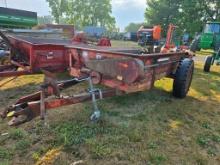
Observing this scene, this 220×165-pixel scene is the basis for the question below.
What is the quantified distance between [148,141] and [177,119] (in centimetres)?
103

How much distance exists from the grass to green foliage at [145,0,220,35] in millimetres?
33142

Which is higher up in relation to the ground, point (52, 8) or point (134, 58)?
point (52, 8)

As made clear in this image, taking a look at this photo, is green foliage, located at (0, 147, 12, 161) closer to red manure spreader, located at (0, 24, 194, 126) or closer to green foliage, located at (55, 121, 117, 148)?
red manure spreader, located at (0, 24, 194, 126)

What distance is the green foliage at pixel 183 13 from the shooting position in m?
36.1

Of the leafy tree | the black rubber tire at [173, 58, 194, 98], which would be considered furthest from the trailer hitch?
the leafy tree

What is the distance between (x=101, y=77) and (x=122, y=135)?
1052 millimetres

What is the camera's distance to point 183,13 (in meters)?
37.3

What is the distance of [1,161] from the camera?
9.03ft

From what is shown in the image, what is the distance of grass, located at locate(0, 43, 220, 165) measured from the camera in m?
2.89

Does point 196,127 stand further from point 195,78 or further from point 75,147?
point 195,78

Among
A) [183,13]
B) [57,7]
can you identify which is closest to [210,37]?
[183,13]

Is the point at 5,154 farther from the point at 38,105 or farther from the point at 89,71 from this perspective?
the point at 89,71

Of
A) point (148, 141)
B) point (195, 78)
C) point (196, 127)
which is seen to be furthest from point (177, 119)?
point (195, 78)

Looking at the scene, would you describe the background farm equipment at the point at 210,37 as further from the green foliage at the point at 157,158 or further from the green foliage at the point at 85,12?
the green foliage at the point at 85,12
